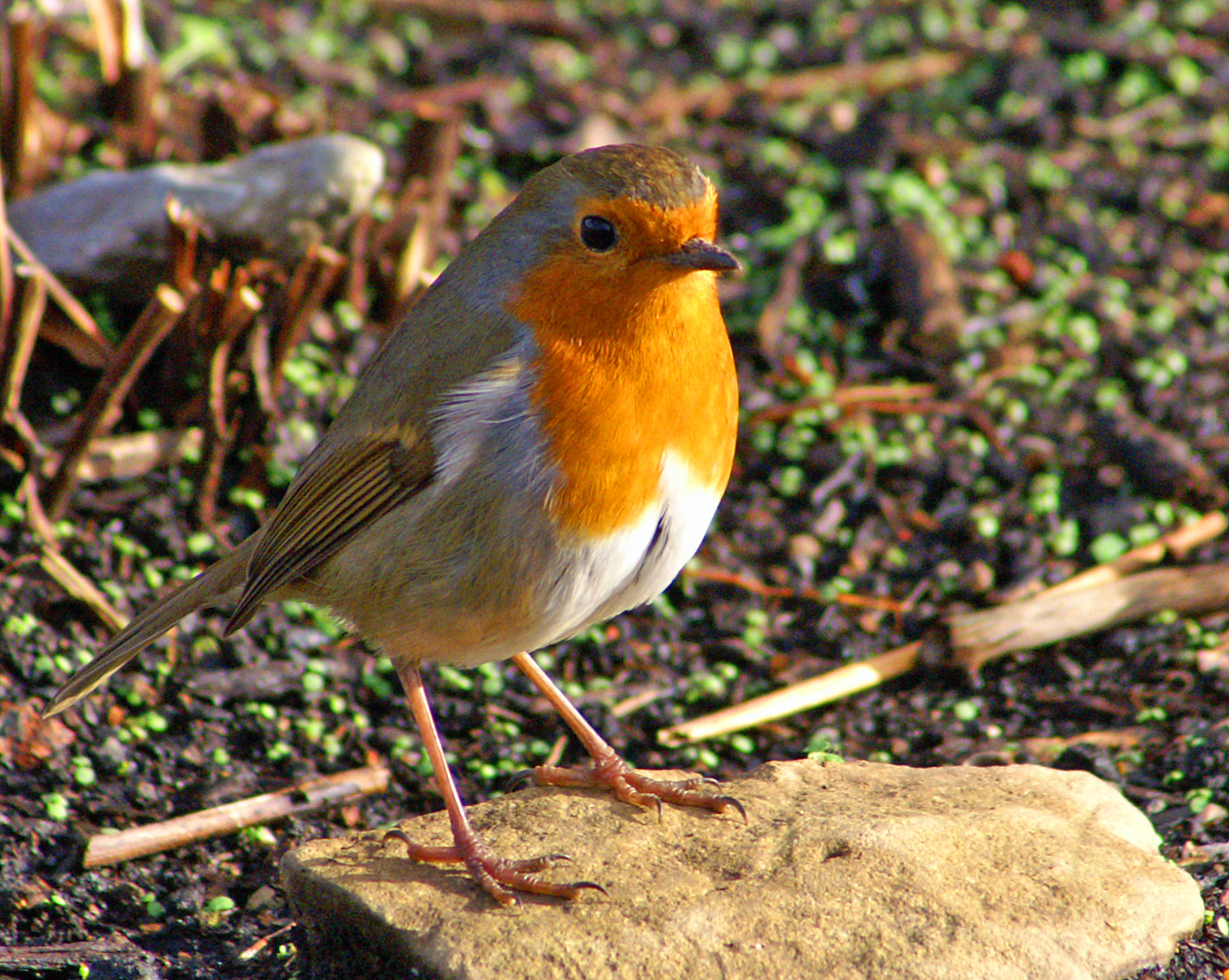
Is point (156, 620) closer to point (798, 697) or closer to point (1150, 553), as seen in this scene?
point (798, 697)

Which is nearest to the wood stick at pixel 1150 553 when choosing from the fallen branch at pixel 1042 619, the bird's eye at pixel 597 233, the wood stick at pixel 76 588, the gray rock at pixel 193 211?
the fallen branch at pixel 1042 619

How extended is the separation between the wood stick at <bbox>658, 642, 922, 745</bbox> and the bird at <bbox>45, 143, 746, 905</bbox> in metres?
0.64

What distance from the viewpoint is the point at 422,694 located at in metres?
3.41

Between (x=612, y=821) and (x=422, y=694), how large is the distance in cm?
55

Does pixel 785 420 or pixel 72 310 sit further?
pixel 785 420

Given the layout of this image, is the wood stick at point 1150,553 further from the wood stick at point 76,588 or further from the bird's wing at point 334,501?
the wood stick at point 76,588

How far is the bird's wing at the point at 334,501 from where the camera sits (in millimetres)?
3230

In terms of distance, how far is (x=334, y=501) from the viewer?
3.40 m

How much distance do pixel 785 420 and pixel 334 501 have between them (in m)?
2.17

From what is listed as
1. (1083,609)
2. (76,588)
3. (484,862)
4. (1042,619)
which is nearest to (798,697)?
(1042,619)

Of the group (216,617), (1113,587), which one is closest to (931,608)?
(1113,587)

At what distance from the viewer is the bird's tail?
3512 millimetres

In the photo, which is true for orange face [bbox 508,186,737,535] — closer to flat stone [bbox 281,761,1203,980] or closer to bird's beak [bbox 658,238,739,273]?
bird's beak [bbox 658,238,739,273]

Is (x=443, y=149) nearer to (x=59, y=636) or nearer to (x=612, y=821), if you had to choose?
(x=59, y=636)
